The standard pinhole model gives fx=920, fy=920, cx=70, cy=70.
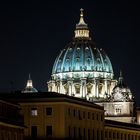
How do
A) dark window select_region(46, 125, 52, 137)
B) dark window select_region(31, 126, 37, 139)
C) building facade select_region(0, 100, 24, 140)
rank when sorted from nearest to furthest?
building facade select_region(0, 100, 24, 140) < dark window select_region(31, 126, 37, 139) < dark window select_region(46, 125, 52, 137)

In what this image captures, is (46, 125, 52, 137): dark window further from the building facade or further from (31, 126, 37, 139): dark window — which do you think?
the building facade

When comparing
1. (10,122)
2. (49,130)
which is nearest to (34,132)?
(49,130)

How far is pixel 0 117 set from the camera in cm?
9094

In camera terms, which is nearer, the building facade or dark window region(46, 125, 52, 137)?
the building facade

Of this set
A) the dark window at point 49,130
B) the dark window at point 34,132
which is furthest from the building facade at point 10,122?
the dark window at point 49,130

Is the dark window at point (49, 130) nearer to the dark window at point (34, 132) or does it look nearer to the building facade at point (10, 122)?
the dark window at point (34, 132)

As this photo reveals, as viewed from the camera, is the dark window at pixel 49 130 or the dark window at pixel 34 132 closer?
the dark window at pixel 34 132

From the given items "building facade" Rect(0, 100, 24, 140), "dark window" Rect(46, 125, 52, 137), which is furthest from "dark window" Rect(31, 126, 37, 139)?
"building facade" Rect(0, 100, 24, 140)

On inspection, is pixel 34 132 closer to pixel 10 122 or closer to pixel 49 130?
pixel 49 130

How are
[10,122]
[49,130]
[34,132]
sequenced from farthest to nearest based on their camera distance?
[49,130] < [34,132] < [10,122]

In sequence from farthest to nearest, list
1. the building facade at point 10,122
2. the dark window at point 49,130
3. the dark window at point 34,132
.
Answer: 1. the dark window at point 49,130
2. the dark window at point 34,132
3. the building facade at point 10,122

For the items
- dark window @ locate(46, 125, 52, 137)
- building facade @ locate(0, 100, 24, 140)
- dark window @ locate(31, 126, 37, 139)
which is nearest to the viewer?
building facade @ locate(0, 100, 24, 140)

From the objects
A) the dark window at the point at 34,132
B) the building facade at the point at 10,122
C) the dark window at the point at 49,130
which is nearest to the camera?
the building facade at the point at 10,122

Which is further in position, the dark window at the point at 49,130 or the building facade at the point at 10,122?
the dark window at the point at 49,130
